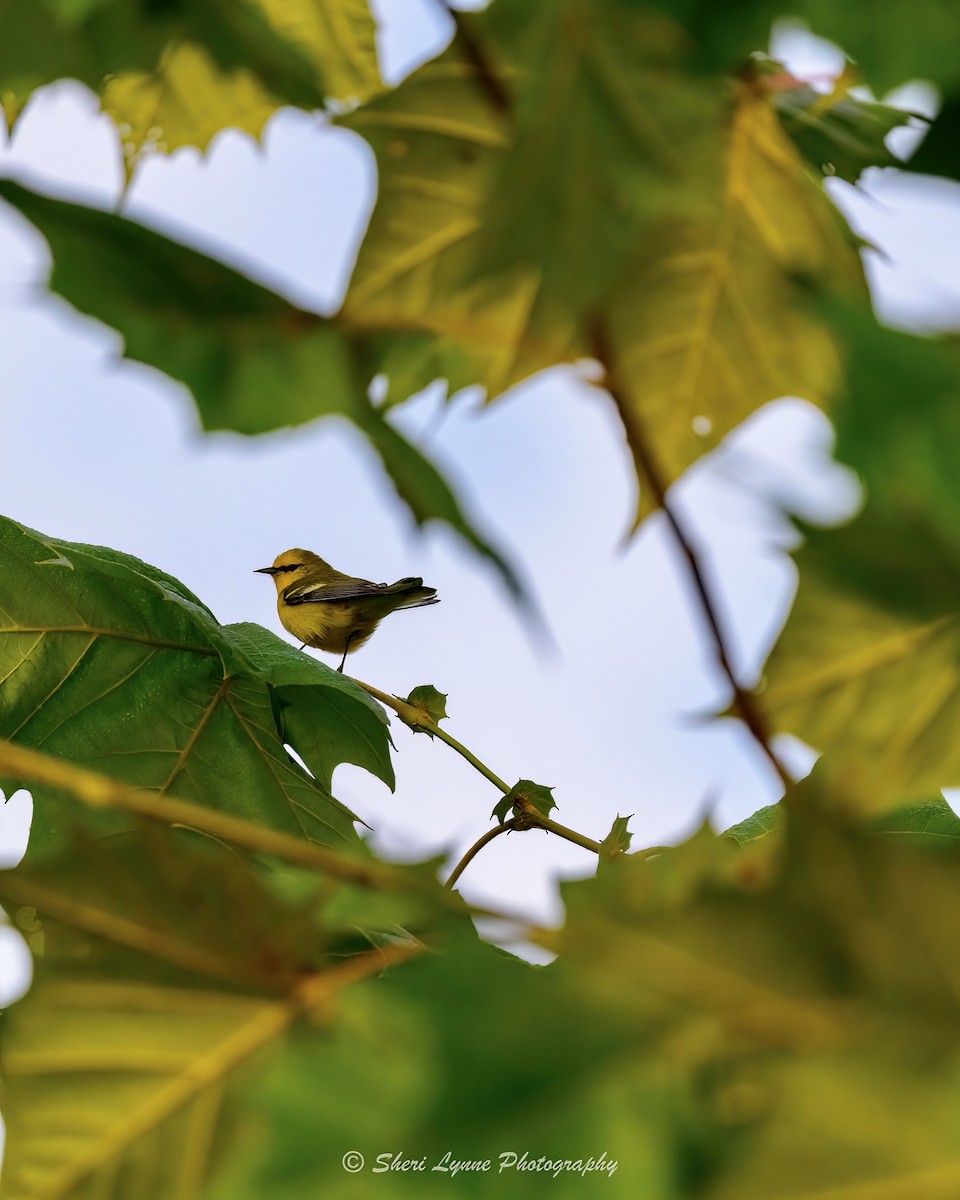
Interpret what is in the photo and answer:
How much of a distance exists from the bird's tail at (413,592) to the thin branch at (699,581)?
146 inches

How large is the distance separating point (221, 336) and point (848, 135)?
57 centimetres

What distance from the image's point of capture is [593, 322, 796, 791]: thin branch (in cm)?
47

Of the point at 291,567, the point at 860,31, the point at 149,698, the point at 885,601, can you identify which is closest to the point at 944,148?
the point at 860,31

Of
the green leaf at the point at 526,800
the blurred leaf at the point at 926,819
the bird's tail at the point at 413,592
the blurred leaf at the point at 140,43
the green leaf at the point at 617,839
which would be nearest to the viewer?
the blurred leaf at the point at 140,43

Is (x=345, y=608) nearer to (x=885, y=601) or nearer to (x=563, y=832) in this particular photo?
(x=563, y=832)

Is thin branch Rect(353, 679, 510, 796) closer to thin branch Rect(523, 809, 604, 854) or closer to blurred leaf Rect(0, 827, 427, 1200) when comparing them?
thin branch Rect(523, 809, 604, 854)

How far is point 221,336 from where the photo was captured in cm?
53

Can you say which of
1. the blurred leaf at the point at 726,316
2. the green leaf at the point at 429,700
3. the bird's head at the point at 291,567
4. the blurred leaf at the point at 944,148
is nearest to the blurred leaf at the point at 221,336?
the blurred leaf at the point at 726,316

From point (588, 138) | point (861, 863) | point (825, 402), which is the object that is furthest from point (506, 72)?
point (861, 863)

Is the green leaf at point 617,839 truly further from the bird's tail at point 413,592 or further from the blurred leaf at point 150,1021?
the bird's tail at point 413,592

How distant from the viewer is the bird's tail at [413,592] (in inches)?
167

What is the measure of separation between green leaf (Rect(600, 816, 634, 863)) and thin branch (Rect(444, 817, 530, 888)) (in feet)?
0.31

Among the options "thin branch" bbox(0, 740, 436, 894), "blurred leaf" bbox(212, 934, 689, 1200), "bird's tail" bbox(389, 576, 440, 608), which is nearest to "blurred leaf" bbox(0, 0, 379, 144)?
"thin branch" bbox(0, 740, 436, 894)

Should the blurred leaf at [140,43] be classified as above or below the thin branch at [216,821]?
above
